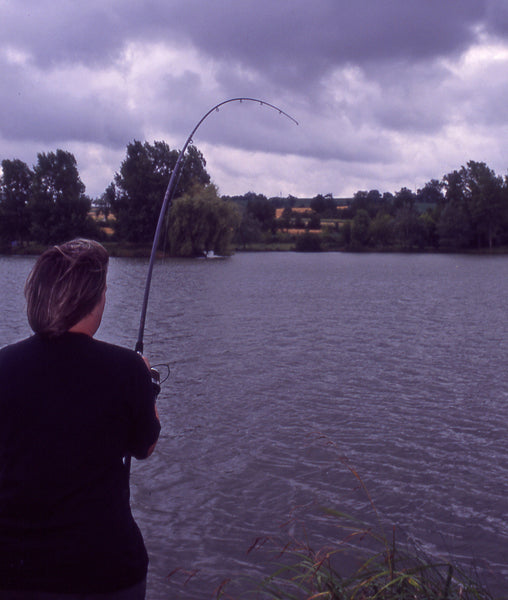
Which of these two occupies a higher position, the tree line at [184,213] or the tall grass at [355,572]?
the tree line at [184,213]

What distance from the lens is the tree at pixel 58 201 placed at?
51.3 metres

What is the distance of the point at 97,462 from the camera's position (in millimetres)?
2043

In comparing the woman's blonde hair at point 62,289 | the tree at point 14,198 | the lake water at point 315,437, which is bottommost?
the lake water at point 315,437

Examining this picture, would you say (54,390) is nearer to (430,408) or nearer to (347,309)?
(430,408)

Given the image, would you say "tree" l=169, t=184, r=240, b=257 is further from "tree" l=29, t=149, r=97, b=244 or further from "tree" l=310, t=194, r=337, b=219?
"tree" l=310, t=194, r=337, b=219

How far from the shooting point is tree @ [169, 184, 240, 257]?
54.1m

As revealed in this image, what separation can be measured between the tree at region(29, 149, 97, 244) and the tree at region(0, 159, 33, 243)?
594 cm

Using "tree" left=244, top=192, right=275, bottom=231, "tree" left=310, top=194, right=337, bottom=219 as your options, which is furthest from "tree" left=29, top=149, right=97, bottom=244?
"tree" left=310, top=194, right=337, bottom=219

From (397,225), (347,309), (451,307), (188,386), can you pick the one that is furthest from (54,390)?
(397,225)

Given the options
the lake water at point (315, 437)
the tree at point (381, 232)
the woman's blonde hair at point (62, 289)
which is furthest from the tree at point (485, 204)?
the woman's blonde hair at point (62, 289)

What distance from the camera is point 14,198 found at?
61.3m

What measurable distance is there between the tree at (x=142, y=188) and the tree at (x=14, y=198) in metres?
9.71

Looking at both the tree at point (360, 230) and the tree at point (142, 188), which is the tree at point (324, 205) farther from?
the tree at point (142, 188)

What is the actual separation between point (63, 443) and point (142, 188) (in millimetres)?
65259
